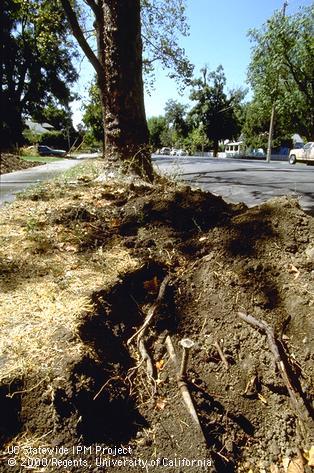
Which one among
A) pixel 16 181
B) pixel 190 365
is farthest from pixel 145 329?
pixel 16 181

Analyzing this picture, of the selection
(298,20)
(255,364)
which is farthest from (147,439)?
(298,20)

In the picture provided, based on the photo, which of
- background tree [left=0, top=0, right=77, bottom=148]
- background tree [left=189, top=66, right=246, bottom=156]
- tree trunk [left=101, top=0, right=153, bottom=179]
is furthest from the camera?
background tree [left=189, top=66, right=246, bottom=156]

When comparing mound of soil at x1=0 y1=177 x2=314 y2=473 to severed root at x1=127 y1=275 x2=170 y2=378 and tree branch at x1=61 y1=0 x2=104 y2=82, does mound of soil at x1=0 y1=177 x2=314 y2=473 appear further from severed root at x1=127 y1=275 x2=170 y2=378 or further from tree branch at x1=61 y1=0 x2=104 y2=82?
tree branch at x1=61 y1=0 x2=104 y2=82

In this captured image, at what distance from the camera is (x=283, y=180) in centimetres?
635

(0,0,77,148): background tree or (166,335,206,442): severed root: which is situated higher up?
(0,0,77,148): background tree

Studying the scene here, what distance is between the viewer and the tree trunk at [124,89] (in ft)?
14.5

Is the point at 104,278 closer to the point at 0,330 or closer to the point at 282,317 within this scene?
the point at 0,330

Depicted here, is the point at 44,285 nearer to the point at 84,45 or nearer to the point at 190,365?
the point at 190,365

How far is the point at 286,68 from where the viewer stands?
78.0ft

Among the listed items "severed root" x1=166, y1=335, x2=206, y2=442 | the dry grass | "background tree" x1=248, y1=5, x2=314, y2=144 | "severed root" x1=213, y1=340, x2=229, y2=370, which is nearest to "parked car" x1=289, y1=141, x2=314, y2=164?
"background tree" x1=248, y1=5, x2=314, y2=144

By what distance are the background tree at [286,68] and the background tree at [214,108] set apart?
56.4ft

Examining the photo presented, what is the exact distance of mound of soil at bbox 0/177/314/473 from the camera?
4.99ft

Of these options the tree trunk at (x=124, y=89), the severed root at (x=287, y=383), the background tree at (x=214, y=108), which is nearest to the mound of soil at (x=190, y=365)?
the severed root at (x=287, y=383)

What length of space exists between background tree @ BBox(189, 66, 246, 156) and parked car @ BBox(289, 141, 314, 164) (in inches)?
812
